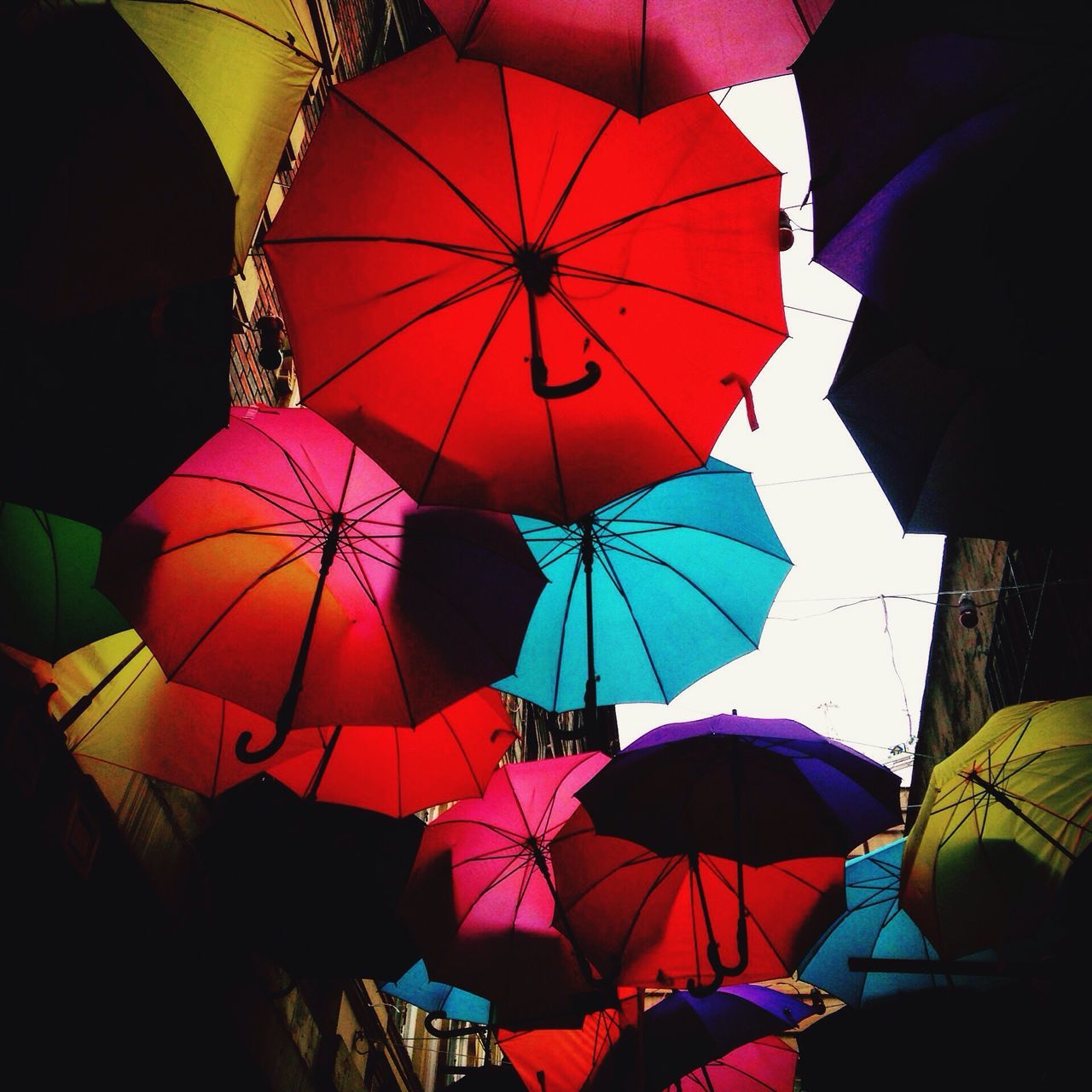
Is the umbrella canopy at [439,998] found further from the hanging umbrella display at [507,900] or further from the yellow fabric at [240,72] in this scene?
the yellow fabric at [240,72]

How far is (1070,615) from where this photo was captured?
6746mm

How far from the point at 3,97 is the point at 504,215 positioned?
1570mm

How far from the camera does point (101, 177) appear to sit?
2.03 meters

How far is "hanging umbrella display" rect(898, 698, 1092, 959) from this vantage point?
3934mm

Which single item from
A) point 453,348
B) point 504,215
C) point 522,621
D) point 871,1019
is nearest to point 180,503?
point 453,348

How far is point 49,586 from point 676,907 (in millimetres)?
3798

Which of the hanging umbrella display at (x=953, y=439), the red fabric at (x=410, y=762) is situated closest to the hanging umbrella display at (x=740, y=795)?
the red fabric at (x=410, y=762)

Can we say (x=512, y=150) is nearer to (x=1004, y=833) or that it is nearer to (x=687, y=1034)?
(x=1004, y=833)

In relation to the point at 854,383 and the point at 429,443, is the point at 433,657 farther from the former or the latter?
the point at 854,383

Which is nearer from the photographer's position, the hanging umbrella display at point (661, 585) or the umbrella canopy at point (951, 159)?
the umbrella canopy at point (951, 159)

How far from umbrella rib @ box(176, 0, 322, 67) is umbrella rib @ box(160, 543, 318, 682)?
72.6 inches

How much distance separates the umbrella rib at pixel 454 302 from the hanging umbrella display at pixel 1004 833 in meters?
3.67

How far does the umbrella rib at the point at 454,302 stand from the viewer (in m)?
3.04

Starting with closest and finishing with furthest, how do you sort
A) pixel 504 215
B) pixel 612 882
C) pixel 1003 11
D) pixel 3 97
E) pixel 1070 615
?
pixel 3 97 < pixel 1003 11 < pixel 504 215 < pixel 612 882 < pixel 1070 615
